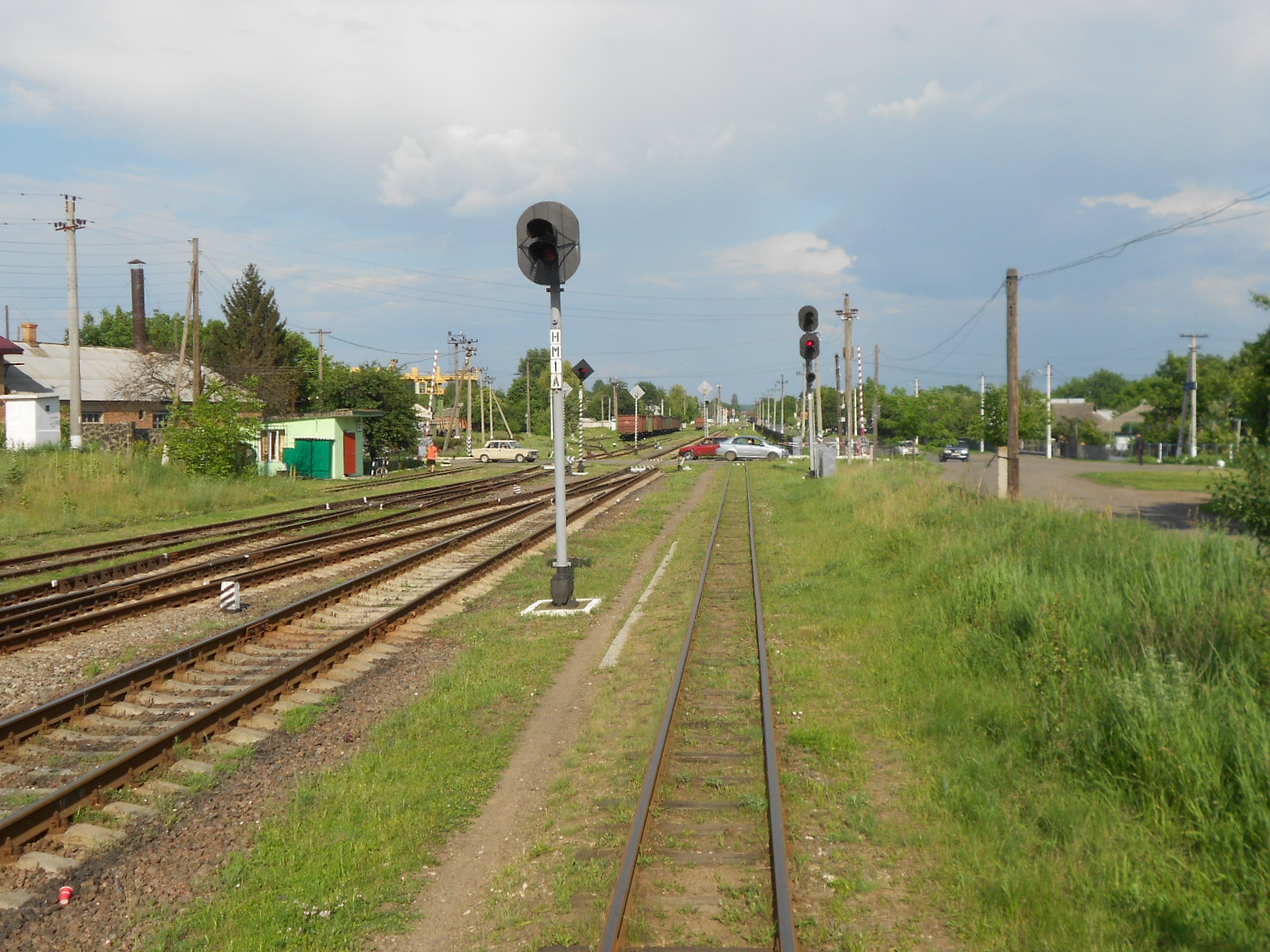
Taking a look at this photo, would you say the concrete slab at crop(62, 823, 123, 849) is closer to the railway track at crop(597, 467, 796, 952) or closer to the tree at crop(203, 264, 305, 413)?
the railway track at crop(597, 467, 796, 952)

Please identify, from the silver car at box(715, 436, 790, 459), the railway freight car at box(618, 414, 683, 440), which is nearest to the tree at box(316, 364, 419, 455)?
the silver car at box(715, 436, 790, 459)

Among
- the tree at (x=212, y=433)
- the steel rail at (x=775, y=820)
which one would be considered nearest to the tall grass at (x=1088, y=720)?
the steel rail at (x=775, y=820)

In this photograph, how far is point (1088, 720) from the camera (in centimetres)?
626

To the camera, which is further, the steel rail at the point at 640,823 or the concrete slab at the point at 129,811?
the concrete slab at the point at 129,811

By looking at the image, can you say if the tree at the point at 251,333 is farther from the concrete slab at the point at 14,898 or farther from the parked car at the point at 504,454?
the concrete slab at the point at 14,898

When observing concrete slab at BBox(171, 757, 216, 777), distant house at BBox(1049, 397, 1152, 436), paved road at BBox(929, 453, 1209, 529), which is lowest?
concrete slab at BBox(171, 757, 216, 777)

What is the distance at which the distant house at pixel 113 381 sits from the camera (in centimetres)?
5516

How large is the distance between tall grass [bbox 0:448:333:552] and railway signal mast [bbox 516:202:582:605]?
13.1 m

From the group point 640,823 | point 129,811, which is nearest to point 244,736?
point 129,811

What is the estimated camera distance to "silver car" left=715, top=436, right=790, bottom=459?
181ft

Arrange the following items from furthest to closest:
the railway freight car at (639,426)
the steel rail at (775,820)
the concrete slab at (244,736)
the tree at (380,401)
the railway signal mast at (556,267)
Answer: the railway freight car at (639,426), the tree at (380,401), the railway signal mast at (556,267), the concrete slab at (244,736), the steel rail at (775,820)

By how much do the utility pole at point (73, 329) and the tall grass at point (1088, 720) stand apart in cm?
2786

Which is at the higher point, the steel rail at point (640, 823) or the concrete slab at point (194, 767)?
the steel rail at point (640, 823)

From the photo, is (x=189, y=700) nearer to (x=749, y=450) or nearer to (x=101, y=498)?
(x=101, y=498)
